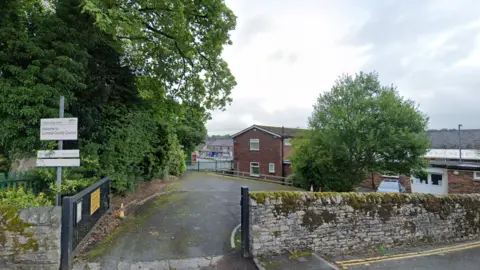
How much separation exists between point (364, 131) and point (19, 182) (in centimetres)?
1257

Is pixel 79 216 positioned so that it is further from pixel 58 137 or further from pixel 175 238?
pixel 175 238

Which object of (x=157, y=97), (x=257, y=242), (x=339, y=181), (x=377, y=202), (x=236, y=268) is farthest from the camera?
(x=339, y=181)

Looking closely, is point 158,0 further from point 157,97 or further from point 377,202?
point 377,202

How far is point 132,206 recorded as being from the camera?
959 cm

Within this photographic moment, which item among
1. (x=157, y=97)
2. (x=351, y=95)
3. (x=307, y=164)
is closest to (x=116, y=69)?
(x=157, y=97)

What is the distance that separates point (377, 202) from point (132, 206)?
813cm

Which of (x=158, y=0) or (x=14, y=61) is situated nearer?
(x=14, y=61)

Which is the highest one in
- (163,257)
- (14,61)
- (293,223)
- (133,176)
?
(14,61)

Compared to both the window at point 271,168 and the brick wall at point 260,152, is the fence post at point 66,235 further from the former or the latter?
the window at point 271,168

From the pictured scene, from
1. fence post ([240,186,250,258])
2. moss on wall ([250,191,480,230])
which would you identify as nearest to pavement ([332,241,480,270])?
moss on wall ([250,191,480,230])

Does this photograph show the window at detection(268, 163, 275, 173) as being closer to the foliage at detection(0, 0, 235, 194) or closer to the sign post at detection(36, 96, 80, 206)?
the foliage at detection(0, 0, 235, 194)

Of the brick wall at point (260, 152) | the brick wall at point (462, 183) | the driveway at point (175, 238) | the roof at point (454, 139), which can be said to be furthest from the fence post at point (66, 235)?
the roof at point (454, 139)

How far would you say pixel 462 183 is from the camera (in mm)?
18469

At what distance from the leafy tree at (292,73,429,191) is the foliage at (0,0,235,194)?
5.29 metres
